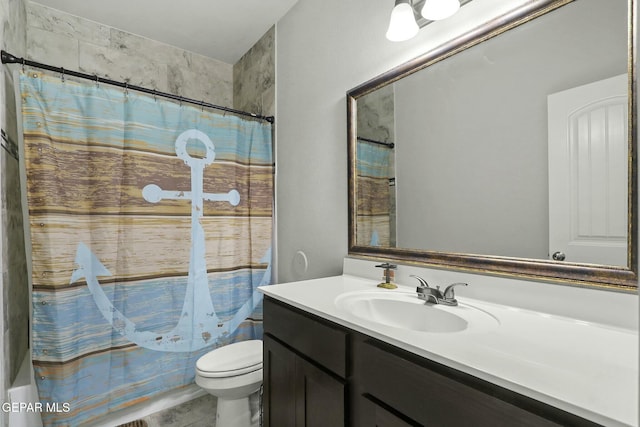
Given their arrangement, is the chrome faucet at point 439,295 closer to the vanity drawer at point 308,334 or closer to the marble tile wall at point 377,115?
the vanity drawer at point 308,334

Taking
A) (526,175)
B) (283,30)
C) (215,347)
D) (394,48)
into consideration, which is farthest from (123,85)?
(526,175)

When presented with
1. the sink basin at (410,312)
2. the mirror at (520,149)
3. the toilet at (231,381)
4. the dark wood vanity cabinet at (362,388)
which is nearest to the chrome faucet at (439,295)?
the sink basin at (410,312)

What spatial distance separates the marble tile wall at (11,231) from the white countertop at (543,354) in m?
1.43

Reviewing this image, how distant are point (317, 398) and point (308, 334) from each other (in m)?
0.19

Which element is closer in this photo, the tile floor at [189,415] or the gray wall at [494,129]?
the gray wall at [494,129]

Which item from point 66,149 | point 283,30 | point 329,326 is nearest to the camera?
point 329,326

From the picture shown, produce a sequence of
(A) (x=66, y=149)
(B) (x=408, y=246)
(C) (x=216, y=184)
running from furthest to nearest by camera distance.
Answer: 1. (C) (x=216, y=184)
2. (A) (x=66, y=149)
3. (B) (x=408, y=246)

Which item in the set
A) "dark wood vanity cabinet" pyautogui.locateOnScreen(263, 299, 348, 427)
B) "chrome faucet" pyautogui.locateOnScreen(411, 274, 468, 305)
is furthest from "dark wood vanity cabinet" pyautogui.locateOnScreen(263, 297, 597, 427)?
"chrome faucet" pyautogui.locateOnScreen(411, 274, 468, 305)

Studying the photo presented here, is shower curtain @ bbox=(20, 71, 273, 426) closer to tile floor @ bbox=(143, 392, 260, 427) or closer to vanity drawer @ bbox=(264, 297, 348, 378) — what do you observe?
tile floor @ bbox=(143, 392, 260, 427)

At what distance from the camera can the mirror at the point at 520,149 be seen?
796mm

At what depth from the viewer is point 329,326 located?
0.94m

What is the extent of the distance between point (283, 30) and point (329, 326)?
197cm

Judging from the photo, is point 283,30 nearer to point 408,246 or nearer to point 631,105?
point 408,246

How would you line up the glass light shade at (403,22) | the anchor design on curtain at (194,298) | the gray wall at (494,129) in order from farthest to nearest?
the anchor design on curtain at (194,298), the glass light shade at (403,22), the gray wall at (494,129)
